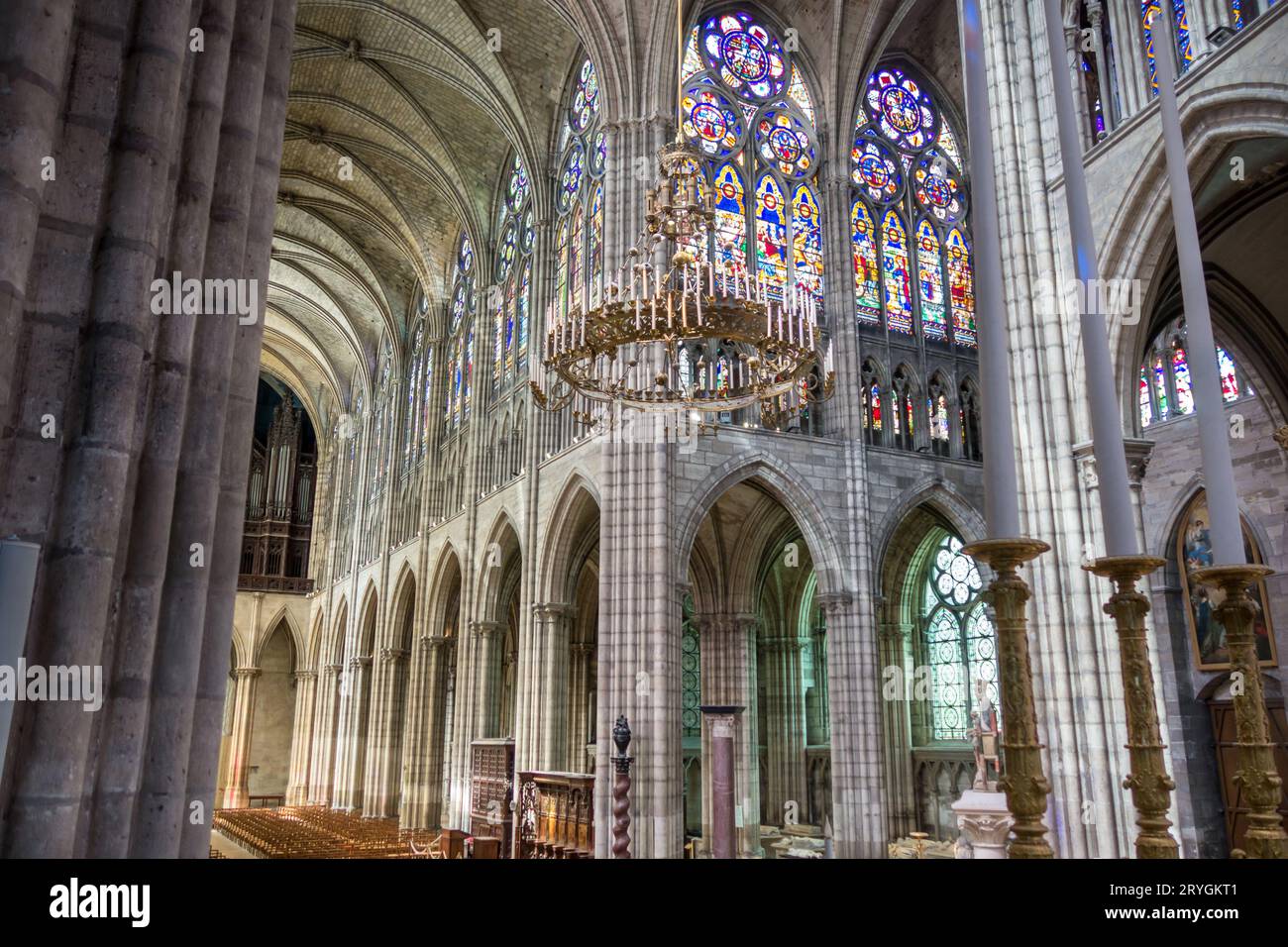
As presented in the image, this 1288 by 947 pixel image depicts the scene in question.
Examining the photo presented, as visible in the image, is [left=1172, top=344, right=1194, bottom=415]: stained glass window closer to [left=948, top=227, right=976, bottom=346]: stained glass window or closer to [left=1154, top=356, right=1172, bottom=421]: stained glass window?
[left=1154, top=356, right=1172, bottom=421]: stained glass window

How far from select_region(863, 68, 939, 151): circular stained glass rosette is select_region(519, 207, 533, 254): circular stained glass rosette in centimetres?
777

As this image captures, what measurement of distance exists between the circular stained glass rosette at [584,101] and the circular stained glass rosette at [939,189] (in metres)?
6.94

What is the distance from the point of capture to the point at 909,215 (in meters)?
19.4

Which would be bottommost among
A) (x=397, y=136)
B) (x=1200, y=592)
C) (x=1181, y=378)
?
(x=1200, y=592)

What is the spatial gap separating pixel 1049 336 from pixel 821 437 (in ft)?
26.8

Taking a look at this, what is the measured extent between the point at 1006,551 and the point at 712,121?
16.9 m

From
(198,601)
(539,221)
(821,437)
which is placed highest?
(539,221)

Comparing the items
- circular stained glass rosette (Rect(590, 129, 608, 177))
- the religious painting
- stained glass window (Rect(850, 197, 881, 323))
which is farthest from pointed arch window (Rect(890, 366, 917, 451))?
circular stained glass rosette (Rect(590, 129, 608, 177))

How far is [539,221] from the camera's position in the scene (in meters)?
20.0

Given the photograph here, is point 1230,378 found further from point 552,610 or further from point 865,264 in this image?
point 552,610

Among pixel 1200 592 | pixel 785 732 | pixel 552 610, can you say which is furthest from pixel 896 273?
pixel 785 732

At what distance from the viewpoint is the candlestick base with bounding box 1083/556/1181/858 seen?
2675mm
